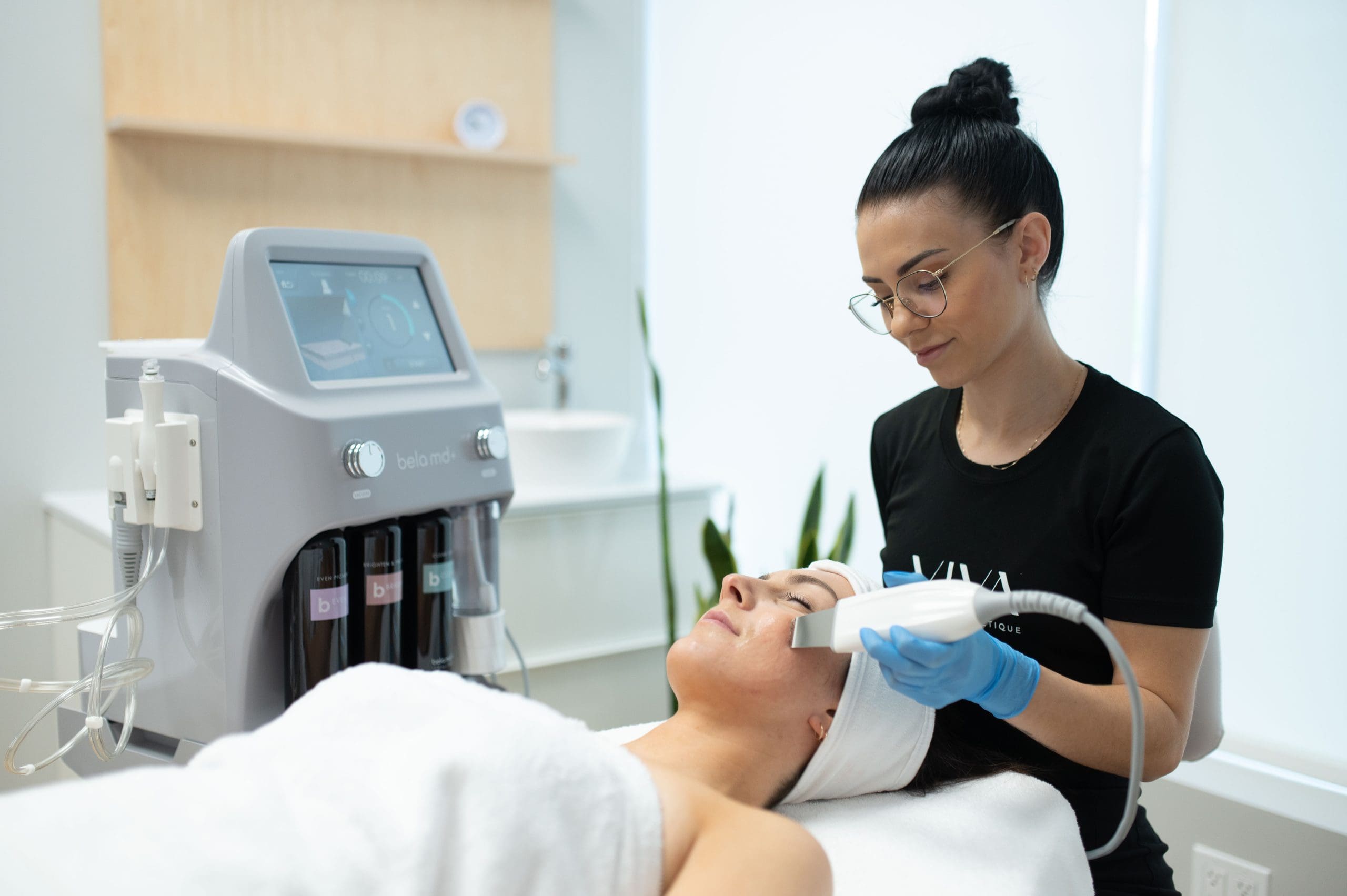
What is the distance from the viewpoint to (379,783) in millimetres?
919

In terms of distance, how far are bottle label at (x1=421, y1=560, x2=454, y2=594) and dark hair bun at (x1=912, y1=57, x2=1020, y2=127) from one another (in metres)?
0.84

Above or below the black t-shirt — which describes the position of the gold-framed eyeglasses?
above

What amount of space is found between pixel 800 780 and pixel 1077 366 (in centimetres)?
61

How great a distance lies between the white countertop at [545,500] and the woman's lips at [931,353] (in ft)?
3.47

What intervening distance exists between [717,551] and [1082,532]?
119 centimetres

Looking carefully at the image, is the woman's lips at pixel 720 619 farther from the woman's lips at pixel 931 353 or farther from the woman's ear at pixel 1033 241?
the woman's ear at pixel 1033 241

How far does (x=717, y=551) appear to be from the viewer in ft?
7.57

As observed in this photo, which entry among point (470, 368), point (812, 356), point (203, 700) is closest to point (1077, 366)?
point (470, 368)

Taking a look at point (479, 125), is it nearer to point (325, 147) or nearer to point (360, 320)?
point (325, 147)

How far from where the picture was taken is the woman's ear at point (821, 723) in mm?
1236

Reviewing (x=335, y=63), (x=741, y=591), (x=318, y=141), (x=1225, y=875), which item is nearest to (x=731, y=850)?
(x=741, y=591)

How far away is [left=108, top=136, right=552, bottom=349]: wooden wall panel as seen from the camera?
8.03ft

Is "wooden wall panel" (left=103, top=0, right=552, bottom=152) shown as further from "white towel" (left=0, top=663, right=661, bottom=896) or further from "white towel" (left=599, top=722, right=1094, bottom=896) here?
"white towel" (left=599, top=722, right=1094, bottom=896)

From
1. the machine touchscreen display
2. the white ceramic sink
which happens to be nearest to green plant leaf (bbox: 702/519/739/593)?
the white ceramic sink
